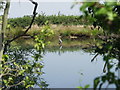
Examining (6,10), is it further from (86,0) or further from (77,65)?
(77,65)

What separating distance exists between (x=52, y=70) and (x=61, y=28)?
32.1 ft

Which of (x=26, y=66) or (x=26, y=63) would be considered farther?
(x=26, y=63)

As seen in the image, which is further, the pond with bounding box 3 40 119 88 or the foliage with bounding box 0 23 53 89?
the pond with bounding box 3 40 119 88

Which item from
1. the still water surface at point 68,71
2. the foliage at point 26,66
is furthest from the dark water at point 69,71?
the foliage at point 26,66

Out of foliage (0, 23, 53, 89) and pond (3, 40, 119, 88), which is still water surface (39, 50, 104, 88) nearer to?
pond (3, 40, 119, 88)

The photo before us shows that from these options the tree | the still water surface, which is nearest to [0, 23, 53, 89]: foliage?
the tree

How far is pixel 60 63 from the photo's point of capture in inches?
364

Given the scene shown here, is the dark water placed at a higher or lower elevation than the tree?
lower

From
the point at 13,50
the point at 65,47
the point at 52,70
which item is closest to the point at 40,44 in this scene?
the point at 13,50

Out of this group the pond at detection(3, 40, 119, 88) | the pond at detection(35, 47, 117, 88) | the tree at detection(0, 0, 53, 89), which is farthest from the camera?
the pond at detection(35, 47, 117, 88)

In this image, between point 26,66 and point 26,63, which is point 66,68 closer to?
point 26,63

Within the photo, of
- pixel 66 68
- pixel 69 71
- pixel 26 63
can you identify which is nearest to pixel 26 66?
pixel 26 63

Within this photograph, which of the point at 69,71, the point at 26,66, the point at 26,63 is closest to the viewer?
the point at 26,66

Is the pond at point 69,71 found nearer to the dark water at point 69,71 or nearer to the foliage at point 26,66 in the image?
the dark water at point 69,71
